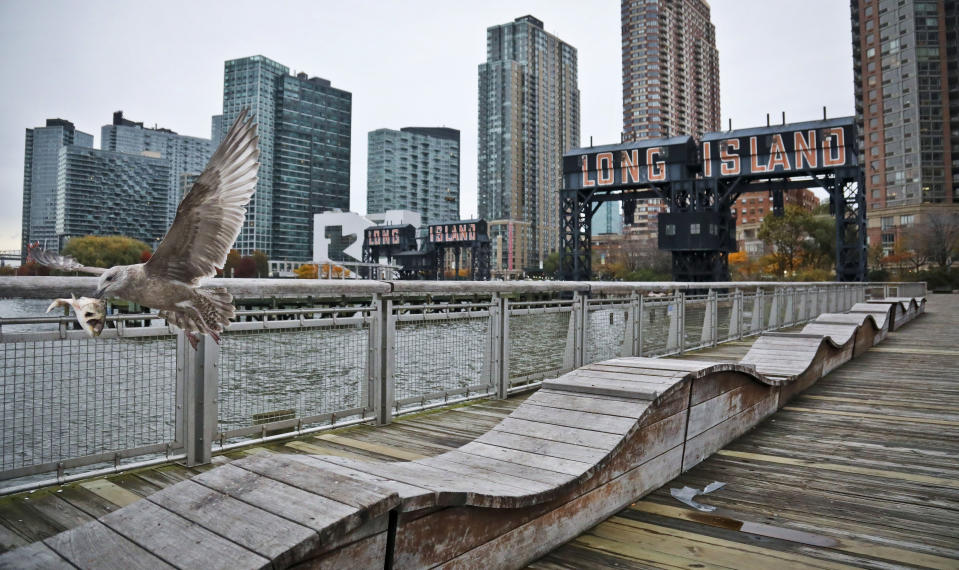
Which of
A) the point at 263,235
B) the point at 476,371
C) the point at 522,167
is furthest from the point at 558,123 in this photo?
the point at 476,371

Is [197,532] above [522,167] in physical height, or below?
below

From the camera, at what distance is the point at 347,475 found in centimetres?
216

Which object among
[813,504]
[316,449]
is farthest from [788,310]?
[316,449]

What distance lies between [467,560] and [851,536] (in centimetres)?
222

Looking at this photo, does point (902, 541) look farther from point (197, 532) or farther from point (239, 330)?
point (239, 330)

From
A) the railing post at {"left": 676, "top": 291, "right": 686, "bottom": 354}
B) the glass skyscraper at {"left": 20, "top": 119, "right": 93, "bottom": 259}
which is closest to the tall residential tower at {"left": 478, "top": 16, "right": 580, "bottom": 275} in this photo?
the glass skyscraper at {"left": 20, "top": 119, "right": 93, "bottom": 259}

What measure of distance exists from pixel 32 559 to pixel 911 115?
399ft

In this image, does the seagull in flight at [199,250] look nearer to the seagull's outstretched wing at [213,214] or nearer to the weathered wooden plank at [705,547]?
the seagull's outstretched wing at [213,214]

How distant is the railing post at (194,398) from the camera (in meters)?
4.00

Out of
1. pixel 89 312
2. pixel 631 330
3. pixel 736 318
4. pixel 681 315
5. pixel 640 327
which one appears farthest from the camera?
pixel 736 318

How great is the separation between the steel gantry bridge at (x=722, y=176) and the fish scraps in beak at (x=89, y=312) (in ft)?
125

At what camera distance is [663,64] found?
16538 centimetres

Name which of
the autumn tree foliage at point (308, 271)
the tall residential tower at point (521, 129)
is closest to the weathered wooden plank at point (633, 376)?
the autumn tree foliage at point (308, 271)

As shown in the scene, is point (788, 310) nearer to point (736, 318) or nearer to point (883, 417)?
point (736, 318)
